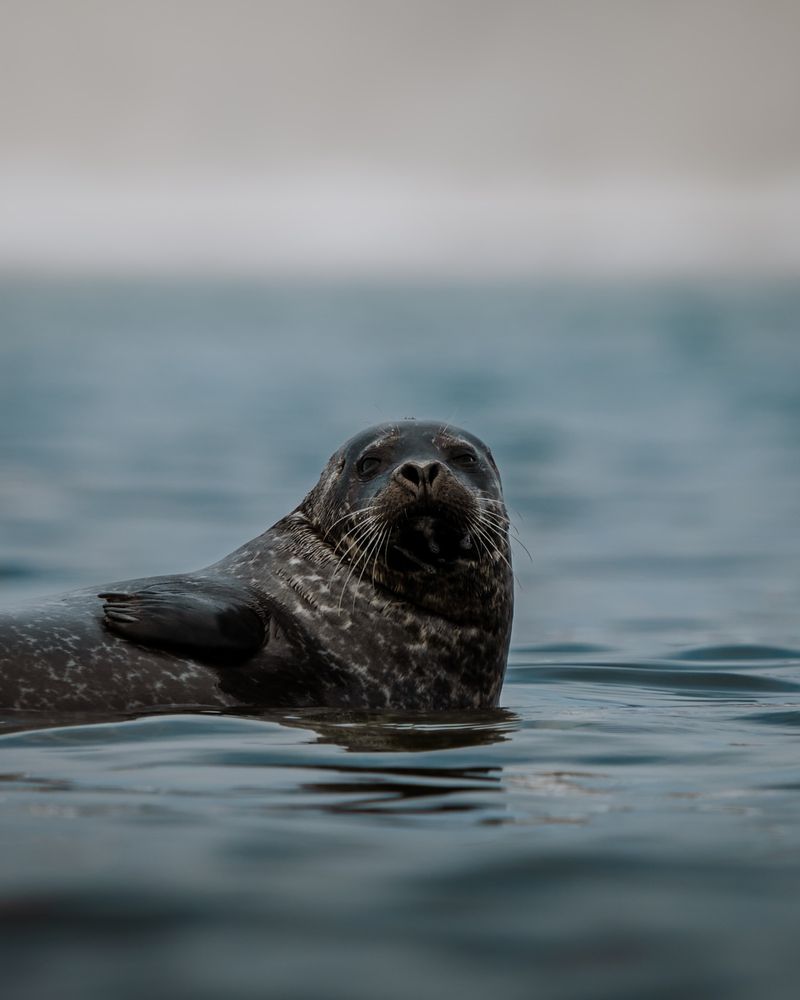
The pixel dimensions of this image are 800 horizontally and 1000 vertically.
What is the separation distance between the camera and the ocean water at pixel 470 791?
361 centimetres

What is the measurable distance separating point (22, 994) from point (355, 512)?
4.02 meters

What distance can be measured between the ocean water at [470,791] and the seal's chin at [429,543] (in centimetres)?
65

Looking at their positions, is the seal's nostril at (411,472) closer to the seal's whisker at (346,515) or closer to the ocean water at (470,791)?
the seal's whisker at (346,515)

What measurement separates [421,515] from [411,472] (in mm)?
170

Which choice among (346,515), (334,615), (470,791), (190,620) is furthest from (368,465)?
(470,791)

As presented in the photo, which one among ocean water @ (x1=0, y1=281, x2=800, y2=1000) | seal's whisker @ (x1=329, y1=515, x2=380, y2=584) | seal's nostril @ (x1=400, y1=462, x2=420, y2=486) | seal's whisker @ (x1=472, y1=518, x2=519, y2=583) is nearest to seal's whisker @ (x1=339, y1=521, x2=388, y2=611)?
seal's whisker @ (x1=329, y1=515, x2=380, y2=584)

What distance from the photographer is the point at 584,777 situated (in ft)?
17.7

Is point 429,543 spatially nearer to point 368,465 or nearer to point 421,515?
point 421,515

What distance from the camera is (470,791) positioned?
199 inches

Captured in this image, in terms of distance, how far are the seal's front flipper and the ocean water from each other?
0.36m

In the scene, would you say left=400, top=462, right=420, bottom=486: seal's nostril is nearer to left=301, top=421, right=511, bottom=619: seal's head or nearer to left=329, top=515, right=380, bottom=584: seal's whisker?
left=301, top=421, right=511, bottom=619: seal's head

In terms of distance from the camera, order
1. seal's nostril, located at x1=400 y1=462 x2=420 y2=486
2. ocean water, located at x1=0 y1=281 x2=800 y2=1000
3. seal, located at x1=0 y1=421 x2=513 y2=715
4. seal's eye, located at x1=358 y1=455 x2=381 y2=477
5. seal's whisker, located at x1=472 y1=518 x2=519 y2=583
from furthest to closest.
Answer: seal's eye, located at x1=358 y1=455 x2=381 y2=477
seal's whisker, located at x1=472 y1=518 x2=519 y2=583
seal's nostril, located at x1=400 y1=462 x2=420 y2=486
seal, located at x1=0 y1=421 x2=513 y2=715
ocean water, located at x1=0 y1=281 x2=800 y2=1000

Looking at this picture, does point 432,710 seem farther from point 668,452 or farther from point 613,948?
point 668,452

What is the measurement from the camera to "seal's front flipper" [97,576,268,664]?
6.55m
